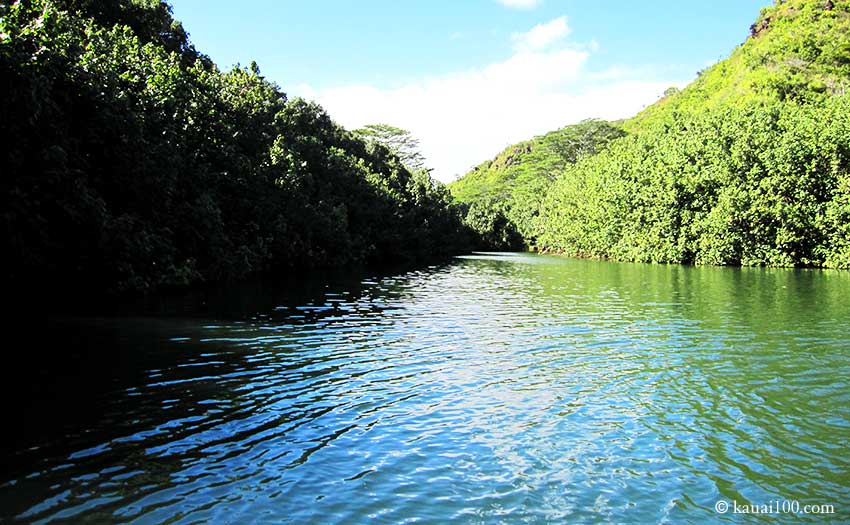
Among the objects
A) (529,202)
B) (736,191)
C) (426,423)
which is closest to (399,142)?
(529,202)

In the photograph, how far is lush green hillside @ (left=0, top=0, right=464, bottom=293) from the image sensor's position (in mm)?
20688

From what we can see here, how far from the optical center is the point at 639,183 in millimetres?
74000

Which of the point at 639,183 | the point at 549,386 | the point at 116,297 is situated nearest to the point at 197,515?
the point at 549,386

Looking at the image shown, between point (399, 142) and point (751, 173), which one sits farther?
point (399, 142)

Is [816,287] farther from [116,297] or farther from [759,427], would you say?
[116,297]

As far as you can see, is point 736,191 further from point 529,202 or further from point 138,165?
point 529,202

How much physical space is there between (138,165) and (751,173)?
53.2 metres

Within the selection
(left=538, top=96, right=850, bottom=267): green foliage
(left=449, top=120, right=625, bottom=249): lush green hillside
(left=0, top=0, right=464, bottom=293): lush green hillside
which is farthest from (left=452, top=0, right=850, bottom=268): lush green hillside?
(left=0, top=0, right=464, bottom=293): lush green hillside

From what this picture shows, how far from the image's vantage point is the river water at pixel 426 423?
281 inches

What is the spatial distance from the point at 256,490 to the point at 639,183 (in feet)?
241

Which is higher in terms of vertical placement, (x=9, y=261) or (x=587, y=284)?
(x=9, y=261)

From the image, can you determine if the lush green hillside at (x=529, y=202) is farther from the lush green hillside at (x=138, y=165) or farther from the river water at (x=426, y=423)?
the river water at (x=426, y=423)

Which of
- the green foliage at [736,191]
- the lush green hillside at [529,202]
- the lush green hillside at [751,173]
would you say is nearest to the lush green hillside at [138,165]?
the green foliage at [736,191]

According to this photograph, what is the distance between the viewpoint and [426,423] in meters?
10.2
